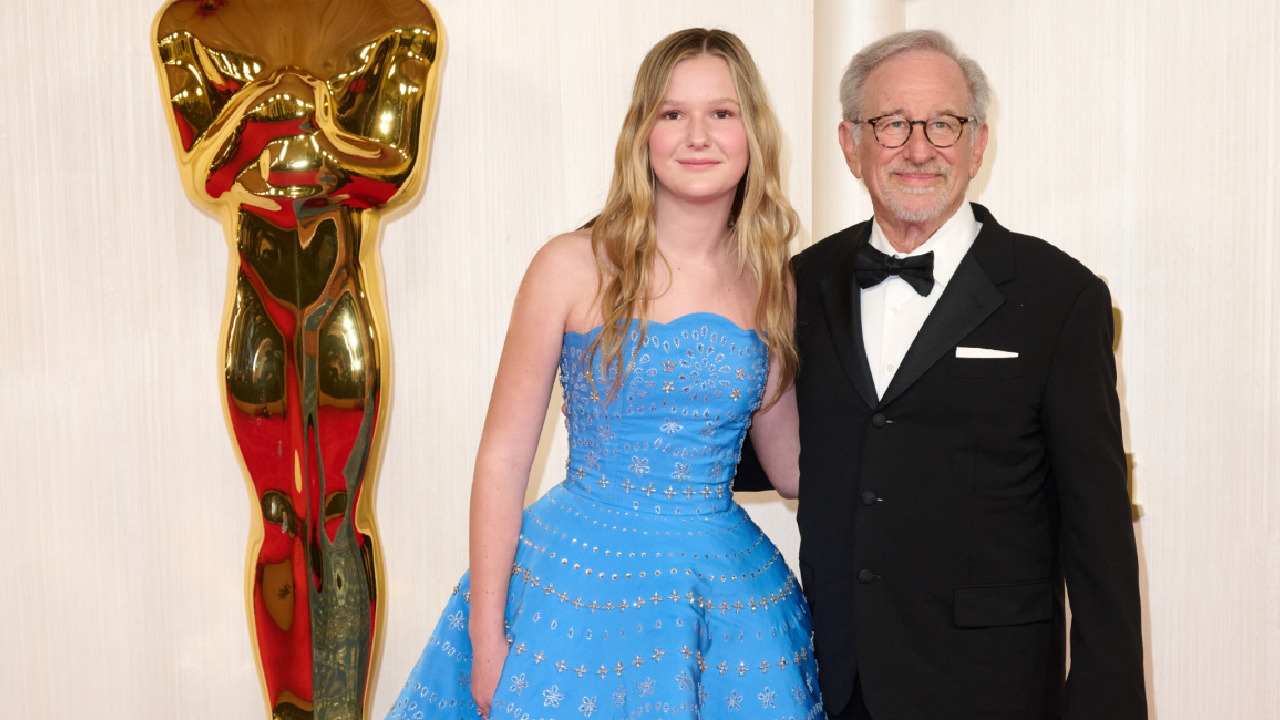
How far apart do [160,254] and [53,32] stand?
592 millimetres

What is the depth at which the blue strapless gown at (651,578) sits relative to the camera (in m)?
1.66

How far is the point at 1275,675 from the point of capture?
2.40 m

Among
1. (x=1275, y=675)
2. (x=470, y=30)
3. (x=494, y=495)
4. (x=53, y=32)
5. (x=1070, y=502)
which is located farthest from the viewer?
(x=470, y=30)

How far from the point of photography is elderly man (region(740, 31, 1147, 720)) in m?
1.62

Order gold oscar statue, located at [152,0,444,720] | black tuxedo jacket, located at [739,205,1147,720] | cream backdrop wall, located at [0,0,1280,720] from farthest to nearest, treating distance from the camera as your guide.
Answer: cream backdrop wall, located at [0,0,1280,720]
gold oscar statue, located at [152,0,444,720]
black tuxedo jacket, located at [739,205,1147,720]

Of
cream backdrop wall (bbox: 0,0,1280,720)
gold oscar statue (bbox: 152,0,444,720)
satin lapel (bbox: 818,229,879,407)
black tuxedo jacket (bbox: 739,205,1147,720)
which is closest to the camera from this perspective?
black tuxedo jacket (bbox: 739,205,1147,720)

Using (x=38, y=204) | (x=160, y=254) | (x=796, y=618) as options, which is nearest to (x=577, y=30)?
(x=160, y=254)

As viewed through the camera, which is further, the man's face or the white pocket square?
→ the man's face

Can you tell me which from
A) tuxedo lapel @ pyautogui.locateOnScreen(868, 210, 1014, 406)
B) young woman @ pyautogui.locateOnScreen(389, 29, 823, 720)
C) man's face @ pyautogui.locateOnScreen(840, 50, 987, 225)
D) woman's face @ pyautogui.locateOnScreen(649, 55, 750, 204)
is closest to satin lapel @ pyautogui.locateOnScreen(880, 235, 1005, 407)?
tuxedo lapel @ pyautogui.locateOnScreen(868, 210, 1014, 406)

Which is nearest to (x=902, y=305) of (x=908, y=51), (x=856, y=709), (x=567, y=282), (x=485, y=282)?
(x=908, y=51)

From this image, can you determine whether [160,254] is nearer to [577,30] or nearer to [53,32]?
[53,32]

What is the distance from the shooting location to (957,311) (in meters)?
1.69

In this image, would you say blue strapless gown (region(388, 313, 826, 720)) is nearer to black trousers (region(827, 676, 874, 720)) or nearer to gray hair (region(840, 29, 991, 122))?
black trousers (region(827, 676, 874, 720))

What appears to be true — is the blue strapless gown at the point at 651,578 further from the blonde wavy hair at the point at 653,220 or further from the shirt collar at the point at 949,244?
the shirt collar at the point at 949,244
